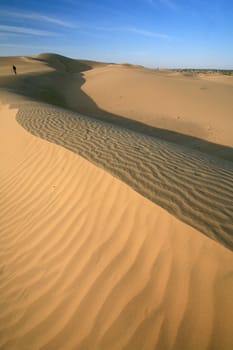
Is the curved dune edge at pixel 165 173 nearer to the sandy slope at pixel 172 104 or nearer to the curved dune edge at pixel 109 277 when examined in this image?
the curved dune edge at pixel 109 277

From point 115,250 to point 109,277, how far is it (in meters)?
0.27

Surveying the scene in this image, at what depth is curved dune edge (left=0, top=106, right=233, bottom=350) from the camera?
6.10 ft

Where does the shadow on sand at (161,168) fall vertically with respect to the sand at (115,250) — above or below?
above

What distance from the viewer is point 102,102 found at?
14.3 meters

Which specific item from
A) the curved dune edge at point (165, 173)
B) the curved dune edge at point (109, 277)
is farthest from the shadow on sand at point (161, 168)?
the curved dune edge at point (109, 277)

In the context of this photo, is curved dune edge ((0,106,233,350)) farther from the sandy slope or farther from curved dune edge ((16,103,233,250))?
the sandy slope

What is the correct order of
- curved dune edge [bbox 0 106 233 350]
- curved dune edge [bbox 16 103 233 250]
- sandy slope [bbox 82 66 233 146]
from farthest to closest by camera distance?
sandy slope [bbox 82 66 233 146] → curved dune edge [bbox 16 103 233 250] → curved dune edge [bbox 0 106 233 350]

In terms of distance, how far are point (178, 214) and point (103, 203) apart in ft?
3.06

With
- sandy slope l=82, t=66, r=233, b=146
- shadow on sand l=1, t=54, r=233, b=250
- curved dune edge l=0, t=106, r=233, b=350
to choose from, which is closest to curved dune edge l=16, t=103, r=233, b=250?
shadow on sand l=1, t=54, r=233, b=250

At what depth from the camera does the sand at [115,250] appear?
6.23 ft

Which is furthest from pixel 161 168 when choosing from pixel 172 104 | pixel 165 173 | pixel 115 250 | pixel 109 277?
pixel 172 104

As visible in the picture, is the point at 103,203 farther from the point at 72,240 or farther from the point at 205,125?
the point at 205,125

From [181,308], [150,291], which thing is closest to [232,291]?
[181,308]

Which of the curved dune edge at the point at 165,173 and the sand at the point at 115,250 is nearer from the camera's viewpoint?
the sand at the point at 115,250
